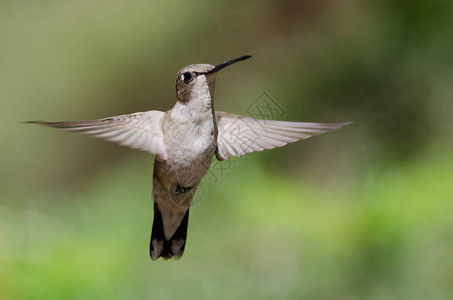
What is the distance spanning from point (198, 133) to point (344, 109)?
2.11 m

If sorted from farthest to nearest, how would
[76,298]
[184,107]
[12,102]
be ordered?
[12,102] < [76,298] < [184,107]

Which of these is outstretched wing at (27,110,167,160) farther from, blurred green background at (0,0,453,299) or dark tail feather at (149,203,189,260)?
blurred green background at (0,0,453,299)

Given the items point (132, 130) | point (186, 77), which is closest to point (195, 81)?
point (186, 77)

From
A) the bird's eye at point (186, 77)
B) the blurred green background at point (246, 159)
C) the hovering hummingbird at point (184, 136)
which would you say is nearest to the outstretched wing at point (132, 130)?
the hovering hummingbird at point (184, 136)

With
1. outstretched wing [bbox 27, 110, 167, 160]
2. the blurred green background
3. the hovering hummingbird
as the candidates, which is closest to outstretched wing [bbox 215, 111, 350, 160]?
the hovering hummingbird

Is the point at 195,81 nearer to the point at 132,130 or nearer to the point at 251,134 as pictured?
the point at 132,130

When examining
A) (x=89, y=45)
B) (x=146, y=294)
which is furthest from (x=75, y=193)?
(x=146, y=294)

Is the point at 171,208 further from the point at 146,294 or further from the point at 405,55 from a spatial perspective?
the point at 405,55

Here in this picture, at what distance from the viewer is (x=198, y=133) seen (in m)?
0.94

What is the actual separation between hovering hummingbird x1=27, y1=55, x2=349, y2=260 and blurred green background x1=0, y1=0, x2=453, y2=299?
1.09 meters

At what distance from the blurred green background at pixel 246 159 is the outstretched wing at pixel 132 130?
48.1 inches

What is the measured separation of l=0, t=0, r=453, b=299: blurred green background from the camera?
2.13m

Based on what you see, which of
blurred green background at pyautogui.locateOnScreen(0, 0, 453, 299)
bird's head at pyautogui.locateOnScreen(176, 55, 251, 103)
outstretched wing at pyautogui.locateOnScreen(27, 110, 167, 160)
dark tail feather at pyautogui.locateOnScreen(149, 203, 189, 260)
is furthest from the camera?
blurred green background at pyautogui.locateOnScreen(0, 0, 453, 299)

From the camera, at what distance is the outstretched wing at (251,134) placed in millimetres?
971
